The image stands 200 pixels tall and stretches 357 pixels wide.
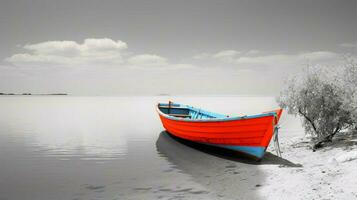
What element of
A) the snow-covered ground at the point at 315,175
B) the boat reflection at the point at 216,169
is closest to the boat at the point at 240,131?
the boat reflection at the point at 216,169

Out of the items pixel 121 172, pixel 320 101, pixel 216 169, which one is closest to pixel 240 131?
pixel 216 169

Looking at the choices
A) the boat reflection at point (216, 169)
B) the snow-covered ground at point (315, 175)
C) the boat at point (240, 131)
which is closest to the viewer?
the snow-covered ground at point (315, 175)

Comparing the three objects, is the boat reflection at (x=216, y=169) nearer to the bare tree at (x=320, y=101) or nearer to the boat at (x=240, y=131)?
the boat at (x=240, y=131)

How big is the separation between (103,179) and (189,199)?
542 centimetres

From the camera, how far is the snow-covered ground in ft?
34.1

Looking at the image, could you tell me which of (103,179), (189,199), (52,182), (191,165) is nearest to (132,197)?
(189,199)

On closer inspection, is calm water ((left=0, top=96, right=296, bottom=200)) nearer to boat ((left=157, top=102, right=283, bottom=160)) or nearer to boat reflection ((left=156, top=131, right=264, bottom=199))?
boat reflection ((left=156, top=131, right=264, bottom=199))

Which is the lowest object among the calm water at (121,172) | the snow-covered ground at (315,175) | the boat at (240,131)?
the calm water at (121,172)

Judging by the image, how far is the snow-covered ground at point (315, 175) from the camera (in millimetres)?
10398

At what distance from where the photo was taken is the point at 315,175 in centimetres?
1245

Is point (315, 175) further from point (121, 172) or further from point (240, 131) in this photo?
A: point (121, 172)

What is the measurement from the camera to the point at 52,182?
14.5 metres

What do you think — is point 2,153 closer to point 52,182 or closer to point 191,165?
point 52,182

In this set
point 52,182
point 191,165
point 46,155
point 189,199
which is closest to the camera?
point 189,199
